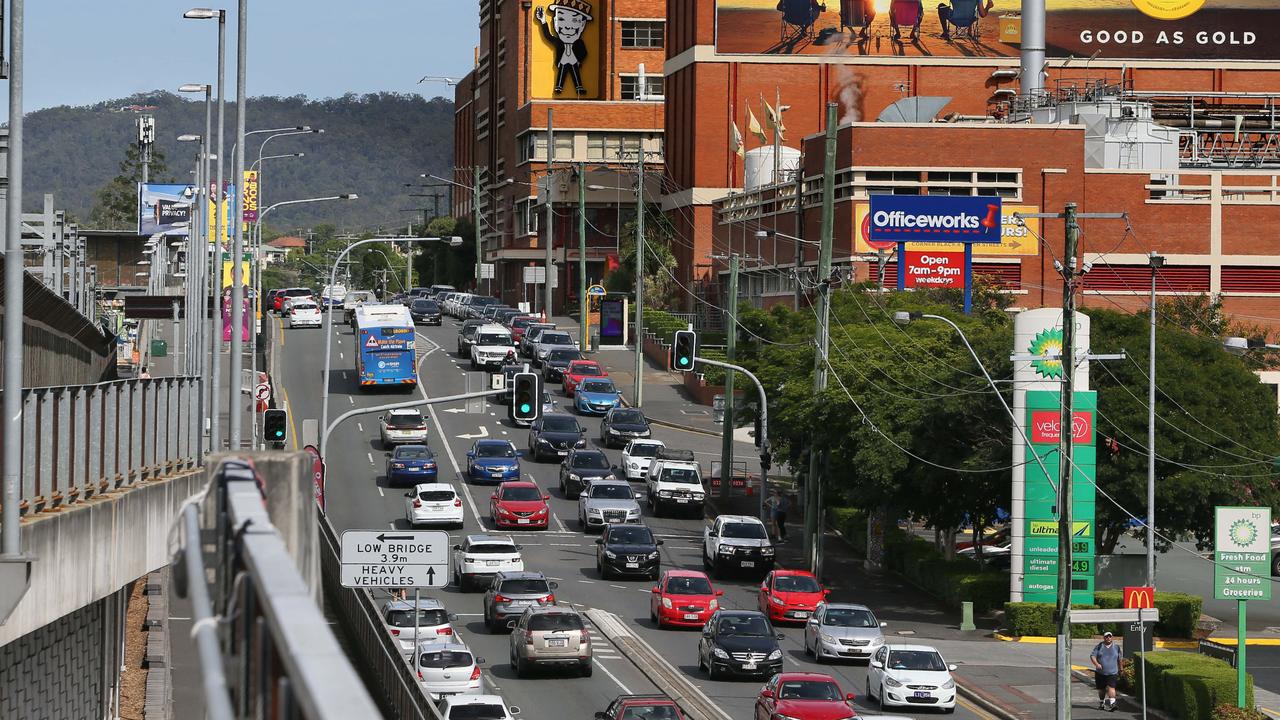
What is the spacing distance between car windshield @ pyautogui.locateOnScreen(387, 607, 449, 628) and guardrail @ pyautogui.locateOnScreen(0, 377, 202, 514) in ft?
27.7

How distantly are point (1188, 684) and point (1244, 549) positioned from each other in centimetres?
290

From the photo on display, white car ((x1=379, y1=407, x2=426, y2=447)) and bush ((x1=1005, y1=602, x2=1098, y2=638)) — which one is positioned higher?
white car ((x1=379, y1=407, x2=426, y2=447))

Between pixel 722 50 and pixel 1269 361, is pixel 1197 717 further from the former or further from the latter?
pixel 722 50

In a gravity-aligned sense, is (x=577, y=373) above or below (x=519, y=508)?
above

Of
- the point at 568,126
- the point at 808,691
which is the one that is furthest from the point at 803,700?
the point at 568,126

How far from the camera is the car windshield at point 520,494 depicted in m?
54.1

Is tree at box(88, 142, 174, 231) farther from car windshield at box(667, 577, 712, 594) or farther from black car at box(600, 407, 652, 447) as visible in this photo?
car windshield at box(667, 577, 712, 594)

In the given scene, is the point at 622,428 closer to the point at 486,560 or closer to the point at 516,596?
the point at 486,560

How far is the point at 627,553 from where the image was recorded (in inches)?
1887

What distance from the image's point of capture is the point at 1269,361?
7138 centimetres

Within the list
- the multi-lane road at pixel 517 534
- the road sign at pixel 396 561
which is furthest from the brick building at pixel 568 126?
the road sign at pixel 396 561

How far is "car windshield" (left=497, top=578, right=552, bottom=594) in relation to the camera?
40531 mm

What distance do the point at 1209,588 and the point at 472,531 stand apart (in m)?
22.3

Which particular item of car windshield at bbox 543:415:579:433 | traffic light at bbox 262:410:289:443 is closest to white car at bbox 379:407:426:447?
car windshield at bbox 543:415:579:433
